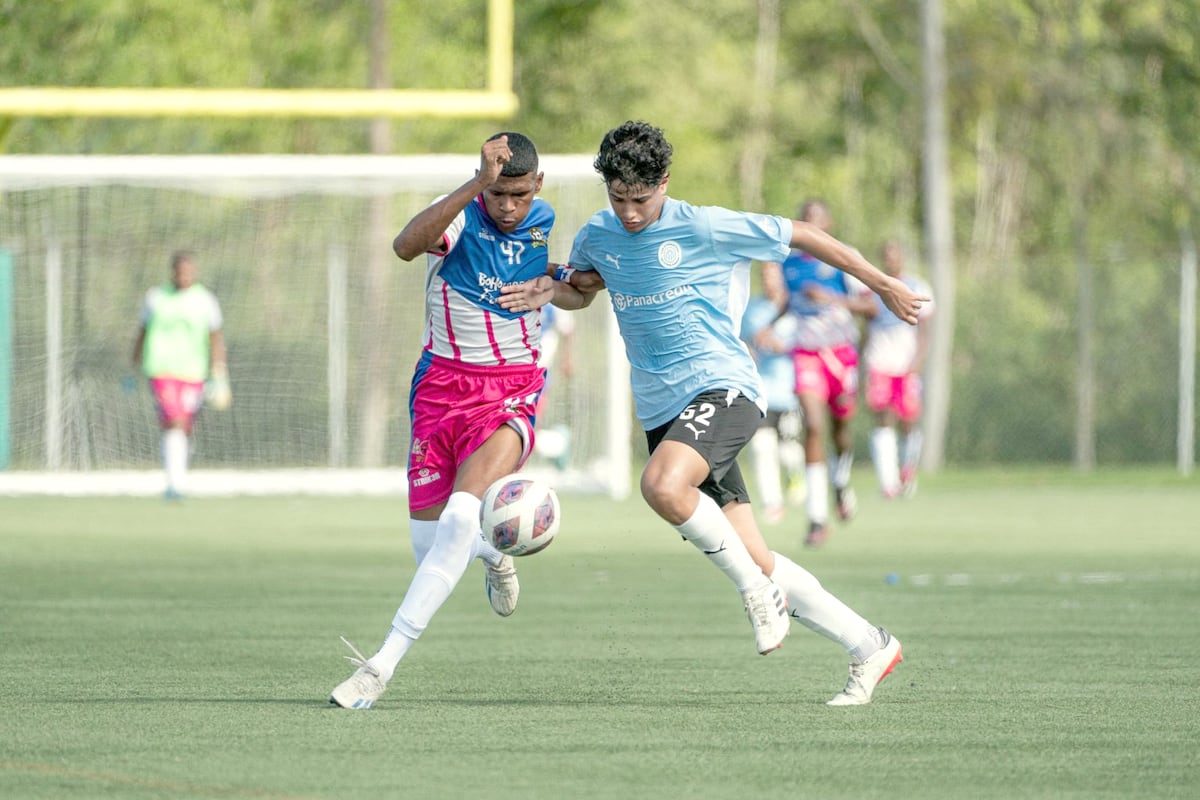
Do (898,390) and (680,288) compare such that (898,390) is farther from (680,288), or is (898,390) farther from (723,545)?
(723,545)

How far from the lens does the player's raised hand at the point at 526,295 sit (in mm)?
7332

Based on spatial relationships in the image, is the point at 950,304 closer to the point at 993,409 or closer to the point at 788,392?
the point at 993,409

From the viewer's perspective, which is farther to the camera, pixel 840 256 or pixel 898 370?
pixel 898 370

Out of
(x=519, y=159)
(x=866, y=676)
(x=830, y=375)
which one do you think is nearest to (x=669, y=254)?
(x=519, y=159)

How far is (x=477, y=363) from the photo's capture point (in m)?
7.75

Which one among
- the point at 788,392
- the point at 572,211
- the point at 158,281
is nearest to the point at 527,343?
the point at 788,392

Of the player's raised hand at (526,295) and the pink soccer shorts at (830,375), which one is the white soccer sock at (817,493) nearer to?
the pink soccer shorts at (830,375)

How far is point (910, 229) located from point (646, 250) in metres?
40.4

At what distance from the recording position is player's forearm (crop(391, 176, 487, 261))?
6973 mm

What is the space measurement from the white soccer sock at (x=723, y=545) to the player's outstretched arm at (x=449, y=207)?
126cm

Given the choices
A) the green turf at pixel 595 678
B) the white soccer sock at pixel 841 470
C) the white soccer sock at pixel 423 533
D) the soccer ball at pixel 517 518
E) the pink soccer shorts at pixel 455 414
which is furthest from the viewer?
the white soccer sock at pixel 841 470

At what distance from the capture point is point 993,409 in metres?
28.1

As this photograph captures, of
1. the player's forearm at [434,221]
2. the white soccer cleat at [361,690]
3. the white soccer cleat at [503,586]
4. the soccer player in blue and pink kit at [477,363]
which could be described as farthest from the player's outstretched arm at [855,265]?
the white soccer cleat at [361,690]

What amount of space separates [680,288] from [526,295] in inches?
21.1
